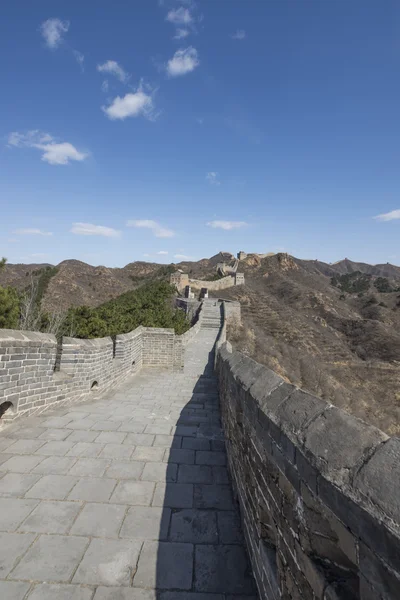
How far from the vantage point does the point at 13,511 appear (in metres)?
2.85

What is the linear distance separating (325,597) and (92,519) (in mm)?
2226

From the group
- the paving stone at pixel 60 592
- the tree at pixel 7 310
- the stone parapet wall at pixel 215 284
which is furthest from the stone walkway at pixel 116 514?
the stone parapet wall at pixel 215 284

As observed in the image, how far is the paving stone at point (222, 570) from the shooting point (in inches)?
88.8

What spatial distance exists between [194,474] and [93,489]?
114 centimetres

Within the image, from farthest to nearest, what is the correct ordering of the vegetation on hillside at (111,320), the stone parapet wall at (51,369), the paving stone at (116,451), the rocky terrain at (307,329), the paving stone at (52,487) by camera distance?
the rocky terrain at (307,329) < the vegetation on hillside at (111,320) < the stone parapet wall at (51,369) < the paving stone at (116,451) < the paving stone at (52,487)

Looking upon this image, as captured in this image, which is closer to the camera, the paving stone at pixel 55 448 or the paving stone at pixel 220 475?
the paving stone at pixel 220 475

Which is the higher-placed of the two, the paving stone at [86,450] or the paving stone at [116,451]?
the paving stone at [86,450]

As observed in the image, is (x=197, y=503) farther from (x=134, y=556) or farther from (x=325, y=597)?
(x=325, y=597)

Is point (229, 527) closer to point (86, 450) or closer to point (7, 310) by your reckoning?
point (86, 450)

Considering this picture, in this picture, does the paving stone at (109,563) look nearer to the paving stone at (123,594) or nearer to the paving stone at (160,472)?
the paving stone at (123,594)

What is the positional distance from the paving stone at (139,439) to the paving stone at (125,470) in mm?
549

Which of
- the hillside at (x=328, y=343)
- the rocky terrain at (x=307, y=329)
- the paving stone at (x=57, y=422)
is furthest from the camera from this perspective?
the rocky terrain at (x=307, y=329)

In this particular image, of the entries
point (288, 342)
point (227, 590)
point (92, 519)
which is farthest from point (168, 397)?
point (288, 342)

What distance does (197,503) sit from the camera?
3242mm
